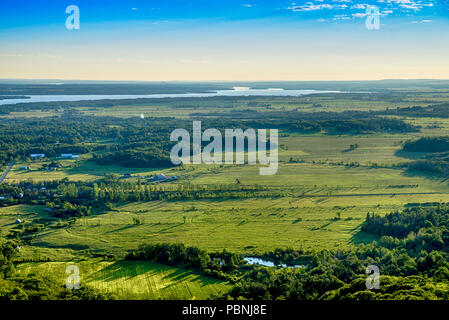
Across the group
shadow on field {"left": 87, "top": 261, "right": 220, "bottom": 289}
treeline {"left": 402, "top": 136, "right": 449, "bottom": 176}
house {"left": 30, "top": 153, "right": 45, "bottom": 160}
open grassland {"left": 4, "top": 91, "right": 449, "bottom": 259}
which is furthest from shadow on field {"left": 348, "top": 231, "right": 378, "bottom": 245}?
house {"left": 30, "top": 153, "right": 45, "bottom": 160}

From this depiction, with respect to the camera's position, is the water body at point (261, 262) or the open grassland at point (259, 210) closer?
the water body at point (261, 262)

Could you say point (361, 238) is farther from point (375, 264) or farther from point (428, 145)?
point (428, 145)

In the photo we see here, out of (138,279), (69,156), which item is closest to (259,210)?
(138,279)

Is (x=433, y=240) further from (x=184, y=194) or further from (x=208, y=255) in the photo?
(x=184, y=194)

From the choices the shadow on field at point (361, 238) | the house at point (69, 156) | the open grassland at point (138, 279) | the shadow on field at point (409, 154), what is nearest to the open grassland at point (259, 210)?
the shadow on field at point (361, 238)

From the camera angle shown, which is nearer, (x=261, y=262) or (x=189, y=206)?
(x=261, y=262)

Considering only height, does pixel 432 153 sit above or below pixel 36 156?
above

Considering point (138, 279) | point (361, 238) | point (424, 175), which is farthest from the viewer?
point (424, 175)

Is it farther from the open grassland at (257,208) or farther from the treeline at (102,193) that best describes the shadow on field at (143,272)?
the treeline at (102,193)
